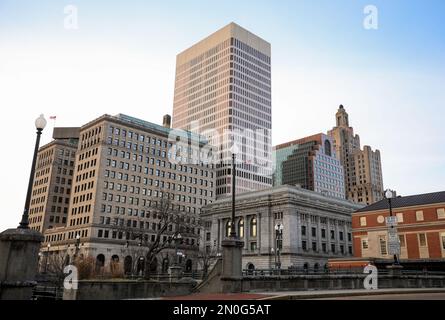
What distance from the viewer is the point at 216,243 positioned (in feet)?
314

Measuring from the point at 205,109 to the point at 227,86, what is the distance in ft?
51.9

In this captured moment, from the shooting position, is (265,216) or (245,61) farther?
(245,61)

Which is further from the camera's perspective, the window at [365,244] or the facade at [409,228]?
the window at [365,244]

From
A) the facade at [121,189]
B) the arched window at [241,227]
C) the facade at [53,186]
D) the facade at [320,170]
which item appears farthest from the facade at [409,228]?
the facade at [320,170]

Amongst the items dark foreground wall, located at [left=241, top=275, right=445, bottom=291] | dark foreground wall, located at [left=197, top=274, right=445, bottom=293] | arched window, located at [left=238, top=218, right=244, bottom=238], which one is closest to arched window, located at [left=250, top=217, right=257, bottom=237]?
arched window, located at [left=238, top=218, right=244, bottom=238]

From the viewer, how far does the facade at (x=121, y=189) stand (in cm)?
9731

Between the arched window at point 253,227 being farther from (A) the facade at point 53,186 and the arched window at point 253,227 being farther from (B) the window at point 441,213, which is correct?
(A) the facade at point 53,186

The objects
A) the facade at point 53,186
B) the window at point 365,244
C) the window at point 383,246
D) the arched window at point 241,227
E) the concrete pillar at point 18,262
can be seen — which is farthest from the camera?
the facade at point 53,186

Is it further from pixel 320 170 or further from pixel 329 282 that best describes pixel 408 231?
pixel 320 170

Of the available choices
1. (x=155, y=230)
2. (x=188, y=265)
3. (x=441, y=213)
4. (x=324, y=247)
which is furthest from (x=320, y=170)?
(x=441, y=213)

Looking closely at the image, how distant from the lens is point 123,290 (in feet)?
84.3

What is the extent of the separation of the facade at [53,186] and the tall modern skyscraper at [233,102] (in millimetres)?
54899
